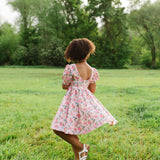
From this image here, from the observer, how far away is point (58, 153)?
2.52 m

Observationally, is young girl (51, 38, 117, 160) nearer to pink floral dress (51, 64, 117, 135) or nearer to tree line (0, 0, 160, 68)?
pink floral dress (51, 64, 117, 135)

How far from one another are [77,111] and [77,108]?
0.04 meters

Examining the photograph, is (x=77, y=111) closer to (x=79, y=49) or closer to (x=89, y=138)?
(x=79, y=49)

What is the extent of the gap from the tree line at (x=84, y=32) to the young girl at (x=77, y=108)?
28.7 metres

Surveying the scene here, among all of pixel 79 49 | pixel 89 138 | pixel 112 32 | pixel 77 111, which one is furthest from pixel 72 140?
pixel 112 32

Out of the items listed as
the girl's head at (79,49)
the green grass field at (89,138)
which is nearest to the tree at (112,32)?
the green grass field at (89,138)

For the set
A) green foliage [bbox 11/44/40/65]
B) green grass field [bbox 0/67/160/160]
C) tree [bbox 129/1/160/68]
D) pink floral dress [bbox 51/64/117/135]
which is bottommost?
green grass field [bbox 0/67/160/160]

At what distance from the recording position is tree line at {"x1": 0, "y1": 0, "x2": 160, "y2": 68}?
29884 millimetres

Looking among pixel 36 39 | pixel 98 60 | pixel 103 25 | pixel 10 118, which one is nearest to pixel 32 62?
pixel 36 39

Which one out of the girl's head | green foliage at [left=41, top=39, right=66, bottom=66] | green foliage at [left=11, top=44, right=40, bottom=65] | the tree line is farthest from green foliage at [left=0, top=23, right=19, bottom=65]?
the girl's head

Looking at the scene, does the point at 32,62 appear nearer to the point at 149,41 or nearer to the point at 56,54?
the point at 56,54

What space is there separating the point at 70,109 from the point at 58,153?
766mm

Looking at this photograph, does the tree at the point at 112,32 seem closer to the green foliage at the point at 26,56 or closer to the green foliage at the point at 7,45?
the green foliage at the point at 26,56

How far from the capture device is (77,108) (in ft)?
7.39
